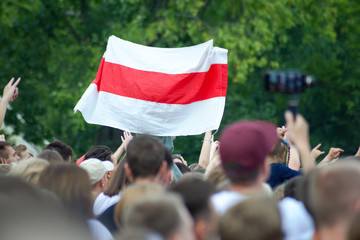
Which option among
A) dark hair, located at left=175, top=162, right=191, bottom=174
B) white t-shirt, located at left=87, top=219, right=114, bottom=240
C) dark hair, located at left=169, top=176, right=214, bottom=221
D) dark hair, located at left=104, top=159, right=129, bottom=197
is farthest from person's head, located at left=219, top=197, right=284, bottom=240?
dark hair, located at left=175, top=162, right=191, bottom=174

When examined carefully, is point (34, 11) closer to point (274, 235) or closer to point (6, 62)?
point (6, 62)

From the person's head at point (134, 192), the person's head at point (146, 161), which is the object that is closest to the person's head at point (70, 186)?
Answer: the person's head at point (134, 192)

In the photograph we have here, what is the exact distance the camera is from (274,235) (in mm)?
2783

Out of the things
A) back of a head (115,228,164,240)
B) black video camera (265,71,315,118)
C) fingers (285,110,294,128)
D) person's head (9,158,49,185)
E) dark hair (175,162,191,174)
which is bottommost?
dark hair (175,162,191,174)

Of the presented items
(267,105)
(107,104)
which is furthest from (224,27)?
(107,104)

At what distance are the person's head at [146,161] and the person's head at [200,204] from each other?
41cm

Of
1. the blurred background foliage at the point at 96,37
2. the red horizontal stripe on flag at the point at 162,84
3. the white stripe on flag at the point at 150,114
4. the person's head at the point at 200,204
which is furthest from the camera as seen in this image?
the blurred background foliage at the point at 96,37

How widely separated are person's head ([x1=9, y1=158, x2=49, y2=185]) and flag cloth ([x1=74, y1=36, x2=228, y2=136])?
307cm

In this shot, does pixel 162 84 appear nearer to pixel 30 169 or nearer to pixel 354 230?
pixel 30 169

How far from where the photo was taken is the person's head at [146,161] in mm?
4098

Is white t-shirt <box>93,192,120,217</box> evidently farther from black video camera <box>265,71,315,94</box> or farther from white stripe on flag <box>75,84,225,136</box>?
white stripe on flag <box>75,84,225,136</box>

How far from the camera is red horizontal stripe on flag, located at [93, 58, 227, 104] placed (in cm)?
798

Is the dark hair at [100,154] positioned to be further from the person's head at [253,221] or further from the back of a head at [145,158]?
the person's head at [253,221]

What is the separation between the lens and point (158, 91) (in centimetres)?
802
